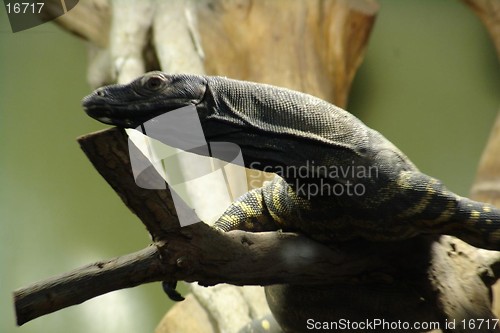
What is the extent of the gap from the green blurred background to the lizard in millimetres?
972

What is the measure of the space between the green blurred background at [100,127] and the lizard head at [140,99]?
85cm

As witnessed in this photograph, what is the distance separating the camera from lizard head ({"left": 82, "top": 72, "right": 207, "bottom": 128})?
1.36 meters

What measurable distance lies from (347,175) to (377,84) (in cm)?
205

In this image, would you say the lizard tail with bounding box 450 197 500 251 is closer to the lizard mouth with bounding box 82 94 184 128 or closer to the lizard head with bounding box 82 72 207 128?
the lizard head with bounding box 82 72 207 128

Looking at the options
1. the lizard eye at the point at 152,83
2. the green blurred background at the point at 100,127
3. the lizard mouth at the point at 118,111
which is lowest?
the green blurred background at the point at 100,127

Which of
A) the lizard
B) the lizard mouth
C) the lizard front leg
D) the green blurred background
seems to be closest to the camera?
the lizard mouth

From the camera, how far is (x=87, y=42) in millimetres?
3246

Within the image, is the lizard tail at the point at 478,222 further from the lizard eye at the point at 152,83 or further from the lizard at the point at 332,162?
the lizard eye at the point at 152,83

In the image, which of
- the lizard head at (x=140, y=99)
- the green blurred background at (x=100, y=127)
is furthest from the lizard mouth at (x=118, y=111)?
the green blurred background at (x=100, y=127)

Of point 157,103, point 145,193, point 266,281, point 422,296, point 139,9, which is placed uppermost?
point 139,9

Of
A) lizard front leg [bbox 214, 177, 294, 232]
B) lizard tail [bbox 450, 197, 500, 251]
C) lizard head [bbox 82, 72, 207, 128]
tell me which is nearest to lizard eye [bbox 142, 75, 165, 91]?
lizard head [bbox 82, 72, 207, 128]

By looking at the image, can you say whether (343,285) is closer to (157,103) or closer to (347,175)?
(347,175)

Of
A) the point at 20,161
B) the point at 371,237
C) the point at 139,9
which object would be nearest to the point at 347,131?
the point at 371,237

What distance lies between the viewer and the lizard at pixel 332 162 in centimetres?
147
